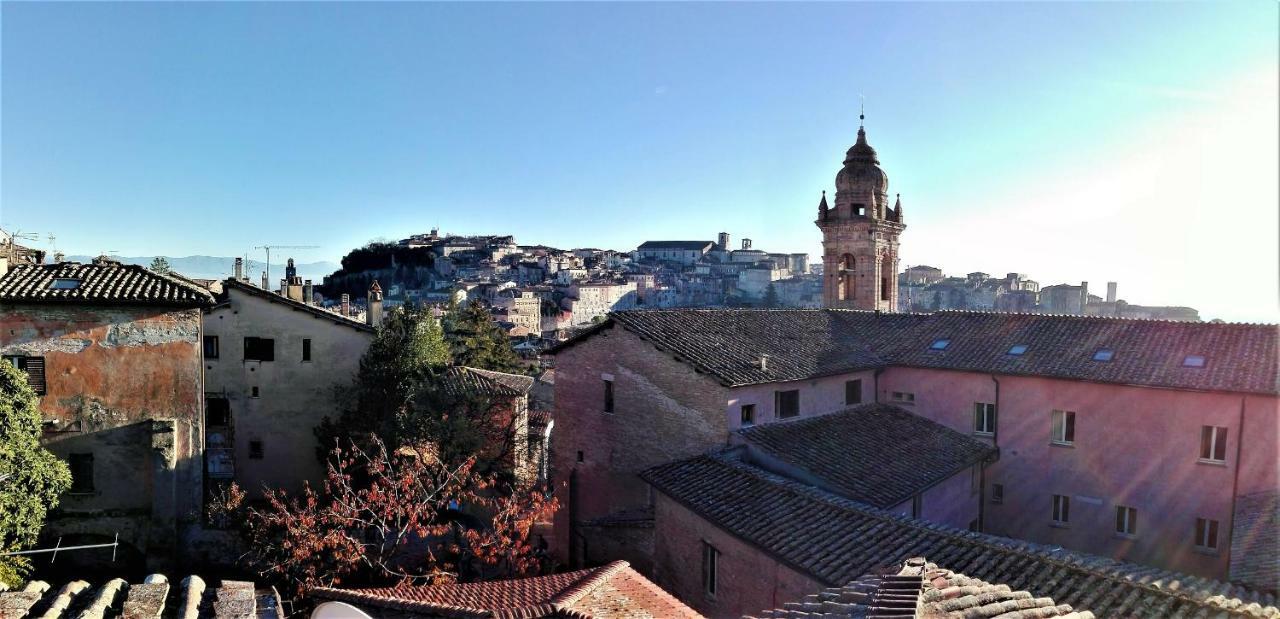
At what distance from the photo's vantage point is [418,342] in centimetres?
2331

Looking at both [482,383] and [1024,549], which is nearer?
[1024,549]

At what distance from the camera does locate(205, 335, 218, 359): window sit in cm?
2292

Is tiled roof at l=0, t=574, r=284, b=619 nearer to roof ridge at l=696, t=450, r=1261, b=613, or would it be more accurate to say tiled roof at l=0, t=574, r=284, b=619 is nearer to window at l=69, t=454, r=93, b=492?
roof ridge at l=696, t=450, r=1261, b=613

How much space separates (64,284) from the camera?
18766 millimetres

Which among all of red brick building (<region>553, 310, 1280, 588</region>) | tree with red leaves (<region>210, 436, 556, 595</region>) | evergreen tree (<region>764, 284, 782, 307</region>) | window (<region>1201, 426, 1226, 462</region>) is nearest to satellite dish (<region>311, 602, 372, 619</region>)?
tree with red leaves (<region>210, 436, 556, 595</region>)

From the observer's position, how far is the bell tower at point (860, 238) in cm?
2883

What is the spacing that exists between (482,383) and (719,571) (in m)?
13.3

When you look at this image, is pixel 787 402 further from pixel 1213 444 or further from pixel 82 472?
pixel 82 472

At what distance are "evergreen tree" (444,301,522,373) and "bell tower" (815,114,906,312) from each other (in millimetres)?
18037

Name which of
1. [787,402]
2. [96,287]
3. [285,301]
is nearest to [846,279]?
[787,402]

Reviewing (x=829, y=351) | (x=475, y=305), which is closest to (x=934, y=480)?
(x=829, y=351)

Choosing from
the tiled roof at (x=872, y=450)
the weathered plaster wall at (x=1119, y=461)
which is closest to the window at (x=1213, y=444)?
the weathered plaster wall at (x=1119, y=461)

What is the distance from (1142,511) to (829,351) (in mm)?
8521

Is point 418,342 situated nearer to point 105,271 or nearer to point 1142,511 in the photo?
point 105,271
